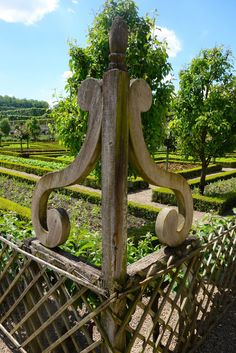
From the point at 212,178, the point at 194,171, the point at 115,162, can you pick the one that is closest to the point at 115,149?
the point at 115,162

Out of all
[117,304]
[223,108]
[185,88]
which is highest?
[185,88]

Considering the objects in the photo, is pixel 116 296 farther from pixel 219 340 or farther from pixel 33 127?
pixel 33 127

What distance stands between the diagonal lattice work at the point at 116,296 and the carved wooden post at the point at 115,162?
14 cm

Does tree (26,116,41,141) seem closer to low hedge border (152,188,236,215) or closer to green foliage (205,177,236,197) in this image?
green foliage (205,177,236,197)

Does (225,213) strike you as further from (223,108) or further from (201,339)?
(201,339)

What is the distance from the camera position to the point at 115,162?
1916 millimetres

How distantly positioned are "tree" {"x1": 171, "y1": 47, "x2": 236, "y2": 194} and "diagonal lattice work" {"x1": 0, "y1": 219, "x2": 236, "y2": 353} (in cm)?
809

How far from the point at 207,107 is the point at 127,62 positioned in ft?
18.7

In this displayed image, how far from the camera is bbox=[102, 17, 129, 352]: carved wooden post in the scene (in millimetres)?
1880

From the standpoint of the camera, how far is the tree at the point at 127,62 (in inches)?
268

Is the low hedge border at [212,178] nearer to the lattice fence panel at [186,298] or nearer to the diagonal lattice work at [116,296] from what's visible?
the lattice fence panel at [186,298]

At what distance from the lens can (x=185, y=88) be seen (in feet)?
39.9

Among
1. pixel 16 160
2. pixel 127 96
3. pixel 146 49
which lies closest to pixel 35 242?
pixel 127 96

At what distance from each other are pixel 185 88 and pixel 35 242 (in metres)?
10.9
